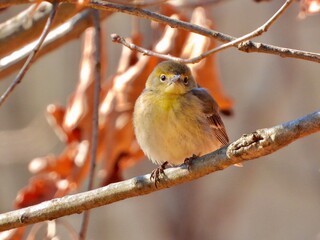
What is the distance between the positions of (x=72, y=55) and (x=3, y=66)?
4666 mm

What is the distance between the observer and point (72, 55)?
328 inches

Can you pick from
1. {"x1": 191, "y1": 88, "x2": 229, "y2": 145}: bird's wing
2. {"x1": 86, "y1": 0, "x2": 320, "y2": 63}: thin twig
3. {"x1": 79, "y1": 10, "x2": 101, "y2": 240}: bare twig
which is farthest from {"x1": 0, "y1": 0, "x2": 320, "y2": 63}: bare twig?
{"x1": 191, "y1": 88, "x2": 229, "y2": 145}: bird's wing

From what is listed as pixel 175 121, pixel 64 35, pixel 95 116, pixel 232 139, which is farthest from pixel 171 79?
pixel 232 139

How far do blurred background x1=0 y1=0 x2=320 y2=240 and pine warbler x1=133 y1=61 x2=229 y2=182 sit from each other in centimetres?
291

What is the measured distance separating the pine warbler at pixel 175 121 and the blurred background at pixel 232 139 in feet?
9.55

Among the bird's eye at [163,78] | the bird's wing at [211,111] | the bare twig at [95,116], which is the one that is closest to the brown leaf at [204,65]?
the bird's wing at [211,111]

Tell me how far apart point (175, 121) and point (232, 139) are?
3641 millimetres

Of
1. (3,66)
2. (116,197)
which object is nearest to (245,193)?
(3,66)

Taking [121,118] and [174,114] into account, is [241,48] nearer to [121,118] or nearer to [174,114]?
[174,114]

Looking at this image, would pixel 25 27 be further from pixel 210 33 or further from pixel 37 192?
pixel 210 33

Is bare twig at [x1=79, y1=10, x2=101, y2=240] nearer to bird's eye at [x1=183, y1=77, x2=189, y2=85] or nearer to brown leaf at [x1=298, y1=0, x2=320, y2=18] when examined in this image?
bird's eye at [x1=183, y1=77, x2=189, y2=85]

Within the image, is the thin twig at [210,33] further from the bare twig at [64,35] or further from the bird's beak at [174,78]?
the bird's beak at [174,78]

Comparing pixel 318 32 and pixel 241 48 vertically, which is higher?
pixel 318 32

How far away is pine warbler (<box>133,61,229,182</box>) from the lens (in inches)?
147
